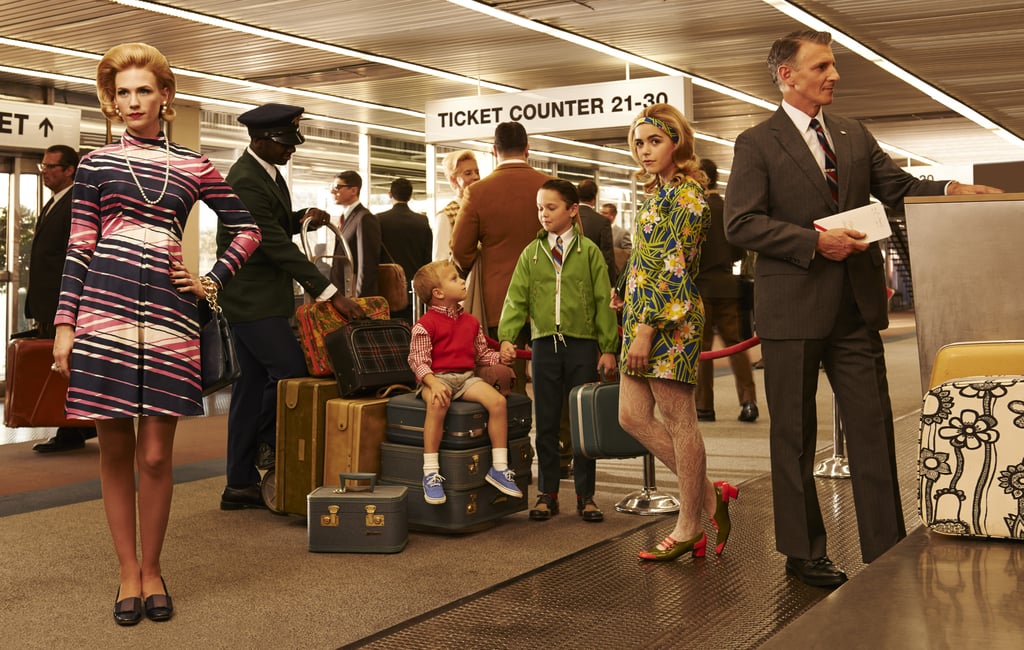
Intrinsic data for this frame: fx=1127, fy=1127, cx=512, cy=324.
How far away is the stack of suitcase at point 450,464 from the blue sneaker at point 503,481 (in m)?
0.03

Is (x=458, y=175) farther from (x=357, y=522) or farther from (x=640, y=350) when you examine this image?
(x=640, y=350)

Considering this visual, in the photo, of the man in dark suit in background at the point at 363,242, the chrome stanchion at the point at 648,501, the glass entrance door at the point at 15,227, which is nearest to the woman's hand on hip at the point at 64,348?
the chrome stanchion at the point at 648,501

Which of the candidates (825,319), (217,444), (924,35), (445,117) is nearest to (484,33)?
(445,117)

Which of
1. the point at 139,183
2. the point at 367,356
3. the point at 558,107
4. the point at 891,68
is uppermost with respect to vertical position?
the point at 891,68

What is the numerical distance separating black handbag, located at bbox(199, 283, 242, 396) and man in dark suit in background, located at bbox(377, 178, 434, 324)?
16.9ft

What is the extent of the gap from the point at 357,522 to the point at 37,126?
7619 millimetres

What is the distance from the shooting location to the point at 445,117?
11.5 meters

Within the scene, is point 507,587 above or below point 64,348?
below

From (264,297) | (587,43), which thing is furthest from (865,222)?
(587,43)

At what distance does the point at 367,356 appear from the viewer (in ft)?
15.4

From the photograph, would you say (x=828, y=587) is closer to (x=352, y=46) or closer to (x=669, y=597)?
(x=669, y=597)

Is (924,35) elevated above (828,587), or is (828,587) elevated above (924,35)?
(924,35)

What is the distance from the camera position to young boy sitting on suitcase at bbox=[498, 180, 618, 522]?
4707 mm

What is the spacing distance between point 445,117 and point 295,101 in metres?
3.38
